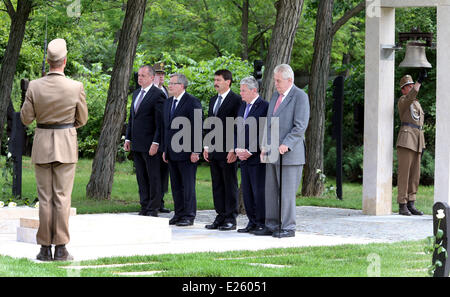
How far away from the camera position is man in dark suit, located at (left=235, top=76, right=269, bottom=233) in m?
11.9

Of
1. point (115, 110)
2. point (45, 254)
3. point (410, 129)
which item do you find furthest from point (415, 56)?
point (45, 254)

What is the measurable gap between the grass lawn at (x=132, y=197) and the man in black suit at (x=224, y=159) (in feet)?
9.52

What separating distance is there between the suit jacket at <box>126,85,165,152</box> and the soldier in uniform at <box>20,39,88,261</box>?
459 cm

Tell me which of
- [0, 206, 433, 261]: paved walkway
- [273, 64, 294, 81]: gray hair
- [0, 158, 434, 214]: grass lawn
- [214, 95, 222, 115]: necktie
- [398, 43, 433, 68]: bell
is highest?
[398, 43, 433, 68]: bell

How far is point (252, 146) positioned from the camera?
11.9 meters

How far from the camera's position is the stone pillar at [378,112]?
14562 mm

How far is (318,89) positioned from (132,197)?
4.44 m

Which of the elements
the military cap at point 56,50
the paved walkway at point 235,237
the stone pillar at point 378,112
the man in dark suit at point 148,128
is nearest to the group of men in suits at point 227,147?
the man in dark suit at point 148,128

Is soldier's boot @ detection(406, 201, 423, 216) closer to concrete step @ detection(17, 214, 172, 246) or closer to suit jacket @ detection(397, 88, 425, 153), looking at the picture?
suit jacket @ detection(397, 88, 425, 153)

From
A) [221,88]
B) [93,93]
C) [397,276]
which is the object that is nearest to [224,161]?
[221,88]

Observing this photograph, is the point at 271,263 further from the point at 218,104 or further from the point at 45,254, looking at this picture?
the point at 218,104

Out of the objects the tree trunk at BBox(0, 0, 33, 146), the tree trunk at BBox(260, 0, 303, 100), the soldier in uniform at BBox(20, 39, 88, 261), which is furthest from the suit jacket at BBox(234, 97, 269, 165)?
the tree trunk at BBox(0, 0, 33, 146)
